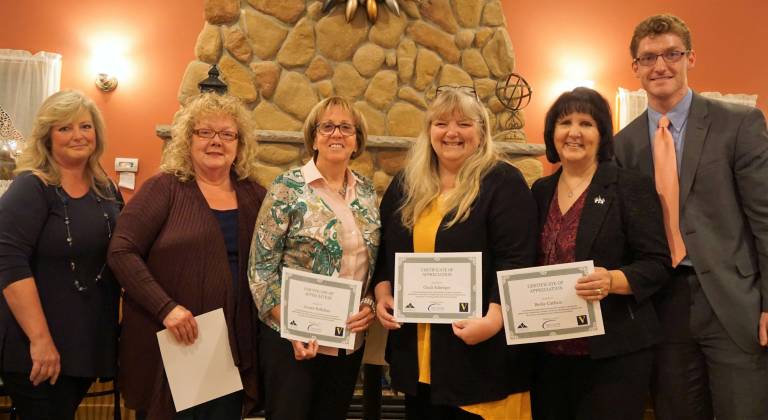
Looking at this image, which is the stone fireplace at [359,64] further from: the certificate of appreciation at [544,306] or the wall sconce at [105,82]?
the certificate of appreciation at [544,306]

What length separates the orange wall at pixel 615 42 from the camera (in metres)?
4.60

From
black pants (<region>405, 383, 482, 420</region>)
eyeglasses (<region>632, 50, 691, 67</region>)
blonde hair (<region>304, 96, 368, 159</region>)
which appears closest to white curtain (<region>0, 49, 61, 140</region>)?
blonde hair (<region>304, 96, 368, 159</region>)

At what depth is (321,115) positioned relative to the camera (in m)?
1.88

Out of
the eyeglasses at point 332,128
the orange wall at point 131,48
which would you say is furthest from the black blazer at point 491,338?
the orange wall at point 131,48

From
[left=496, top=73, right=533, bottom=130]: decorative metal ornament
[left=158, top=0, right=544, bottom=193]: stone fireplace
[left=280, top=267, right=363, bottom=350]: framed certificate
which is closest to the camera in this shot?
[left=280, top=267, right=363, bottom=350]: framed certificate

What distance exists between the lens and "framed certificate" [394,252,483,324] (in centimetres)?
161

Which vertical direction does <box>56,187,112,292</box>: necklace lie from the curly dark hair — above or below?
below

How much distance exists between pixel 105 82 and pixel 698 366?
4348 millimetres

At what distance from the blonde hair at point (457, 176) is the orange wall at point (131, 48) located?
3.15 meters


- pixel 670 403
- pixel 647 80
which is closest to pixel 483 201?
pixel 647 80

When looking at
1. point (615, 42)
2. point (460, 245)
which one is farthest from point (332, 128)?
point (615, 42)

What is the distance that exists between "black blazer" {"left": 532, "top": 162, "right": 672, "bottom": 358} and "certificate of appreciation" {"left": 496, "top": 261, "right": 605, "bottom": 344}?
8 centimetres

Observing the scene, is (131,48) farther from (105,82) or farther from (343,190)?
(343,190)

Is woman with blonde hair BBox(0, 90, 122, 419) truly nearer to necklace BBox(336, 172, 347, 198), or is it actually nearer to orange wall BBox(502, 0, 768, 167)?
necklace BBox(336, 172, 347, 198)
